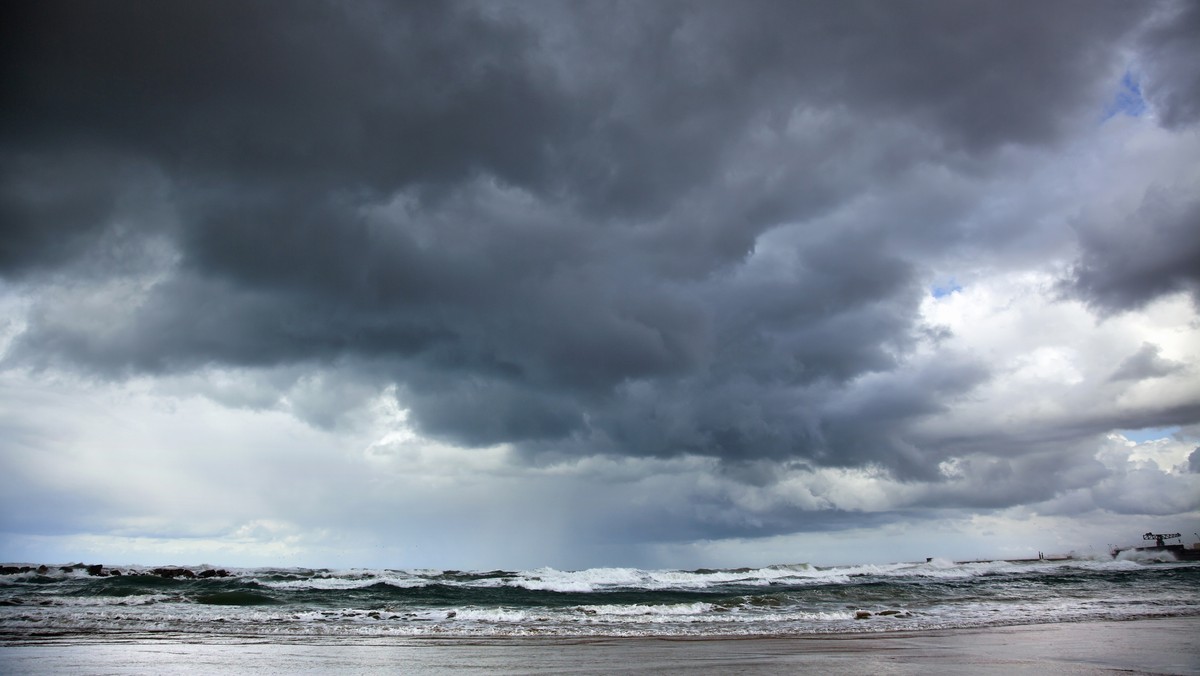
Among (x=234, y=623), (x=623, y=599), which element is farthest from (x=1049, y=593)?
(x=234, y=623)

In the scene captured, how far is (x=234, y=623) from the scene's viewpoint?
74.3 ft

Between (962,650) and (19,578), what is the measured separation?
213ft

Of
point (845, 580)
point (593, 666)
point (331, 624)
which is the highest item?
point (593, 666)

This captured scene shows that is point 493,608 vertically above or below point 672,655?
below

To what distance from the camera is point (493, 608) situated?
107 feet

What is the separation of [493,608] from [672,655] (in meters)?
21.3

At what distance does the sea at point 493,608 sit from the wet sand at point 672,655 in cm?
252

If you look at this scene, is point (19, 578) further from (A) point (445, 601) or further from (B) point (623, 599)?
(B) point (623, 599)

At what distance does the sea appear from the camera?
65.7ft

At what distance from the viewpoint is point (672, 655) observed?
13523 millimetres

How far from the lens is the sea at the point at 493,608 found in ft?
65.7

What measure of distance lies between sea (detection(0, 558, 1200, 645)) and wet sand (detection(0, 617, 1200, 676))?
252cm

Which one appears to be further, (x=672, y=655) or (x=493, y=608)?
(x=493, y=608)

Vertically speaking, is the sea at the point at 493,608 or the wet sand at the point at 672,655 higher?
the wet sand at the point at 672,655
